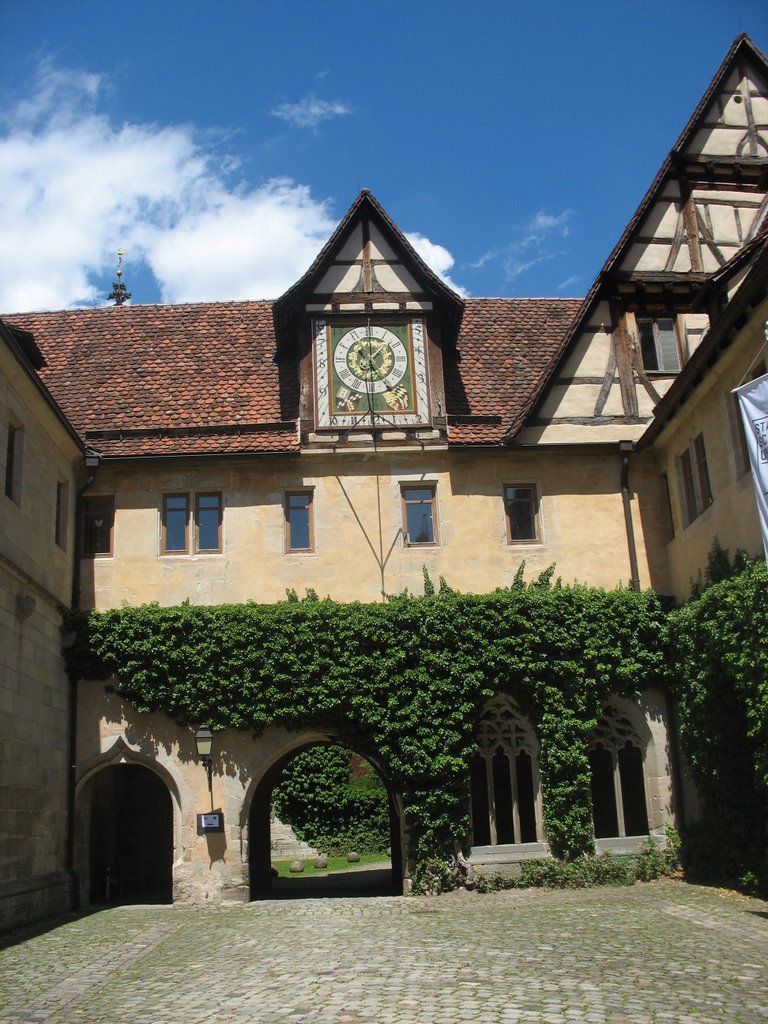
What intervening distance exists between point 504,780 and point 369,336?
353 inches

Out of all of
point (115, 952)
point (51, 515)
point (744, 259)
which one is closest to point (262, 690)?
point (51, 515)

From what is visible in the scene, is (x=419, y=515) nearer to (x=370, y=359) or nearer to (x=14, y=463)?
(x=370, y=359)

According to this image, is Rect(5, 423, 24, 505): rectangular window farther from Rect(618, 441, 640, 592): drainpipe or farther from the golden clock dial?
Rect(618, 441, 640, 592): drainpipe

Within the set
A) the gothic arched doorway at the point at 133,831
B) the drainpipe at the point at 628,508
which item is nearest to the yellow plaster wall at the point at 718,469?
the drainpipe at the point at 628,508

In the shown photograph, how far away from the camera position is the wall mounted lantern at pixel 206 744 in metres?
17.9

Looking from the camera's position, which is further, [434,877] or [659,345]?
[659,345]

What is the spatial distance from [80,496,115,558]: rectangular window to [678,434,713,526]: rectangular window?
10813 mm

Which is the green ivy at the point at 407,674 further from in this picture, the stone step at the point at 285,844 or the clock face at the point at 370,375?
the stone step at the point at 285,844

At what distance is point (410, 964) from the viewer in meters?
11.1

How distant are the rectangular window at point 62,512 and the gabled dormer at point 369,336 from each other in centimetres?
458

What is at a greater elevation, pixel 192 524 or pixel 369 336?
pixel 369 336

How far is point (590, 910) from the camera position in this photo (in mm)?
14906

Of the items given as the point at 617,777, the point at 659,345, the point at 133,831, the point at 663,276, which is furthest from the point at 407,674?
the point at 133,831

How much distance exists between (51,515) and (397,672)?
21.9ft
